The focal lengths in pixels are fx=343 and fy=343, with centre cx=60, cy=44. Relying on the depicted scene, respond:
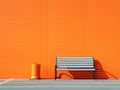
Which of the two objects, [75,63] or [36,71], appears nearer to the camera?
[75,63]

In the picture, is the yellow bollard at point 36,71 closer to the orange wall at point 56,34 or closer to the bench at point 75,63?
the orange wall at point 56,34

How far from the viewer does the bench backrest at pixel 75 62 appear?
32.6 feet

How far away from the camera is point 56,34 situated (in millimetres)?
10398

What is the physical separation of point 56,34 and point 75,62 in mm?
1073

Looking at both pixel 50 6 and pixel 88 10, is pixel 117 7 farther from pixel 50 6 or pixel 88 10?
pixel 50 6

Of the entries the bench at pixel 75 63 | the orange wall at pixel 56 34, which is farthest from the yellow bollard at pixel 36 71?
the bench at pixel 75 63

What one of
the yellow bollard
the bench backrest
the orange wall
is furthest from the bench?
the yellow bollard

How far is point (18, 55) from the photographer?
1046 cm

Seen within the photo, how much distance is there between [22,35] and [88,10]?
2142 millimetres

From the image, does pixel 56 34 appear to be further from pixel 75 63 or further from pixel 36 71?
pixel 36 71

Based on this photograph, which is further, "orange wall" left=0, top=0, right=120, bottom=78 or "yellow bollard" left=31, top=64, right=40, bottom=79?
"orange wall" left=0, top=0, right=120, bottom=78

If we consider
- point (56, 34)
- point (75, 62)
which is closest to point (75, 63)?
point (75, 62)

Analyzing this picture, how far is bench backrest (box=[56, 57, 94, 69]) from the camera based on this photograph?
9.94 metres

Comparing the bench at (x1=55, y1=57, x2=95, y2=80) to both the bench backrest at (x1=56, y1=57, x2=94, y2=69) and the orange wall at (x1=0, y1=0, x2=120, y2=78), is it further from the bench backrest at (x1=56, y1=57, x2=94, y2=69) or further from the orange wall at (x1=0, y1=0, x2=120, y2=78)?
the orange wall at (x1=0, y1=0, x2=120, y2=78)
